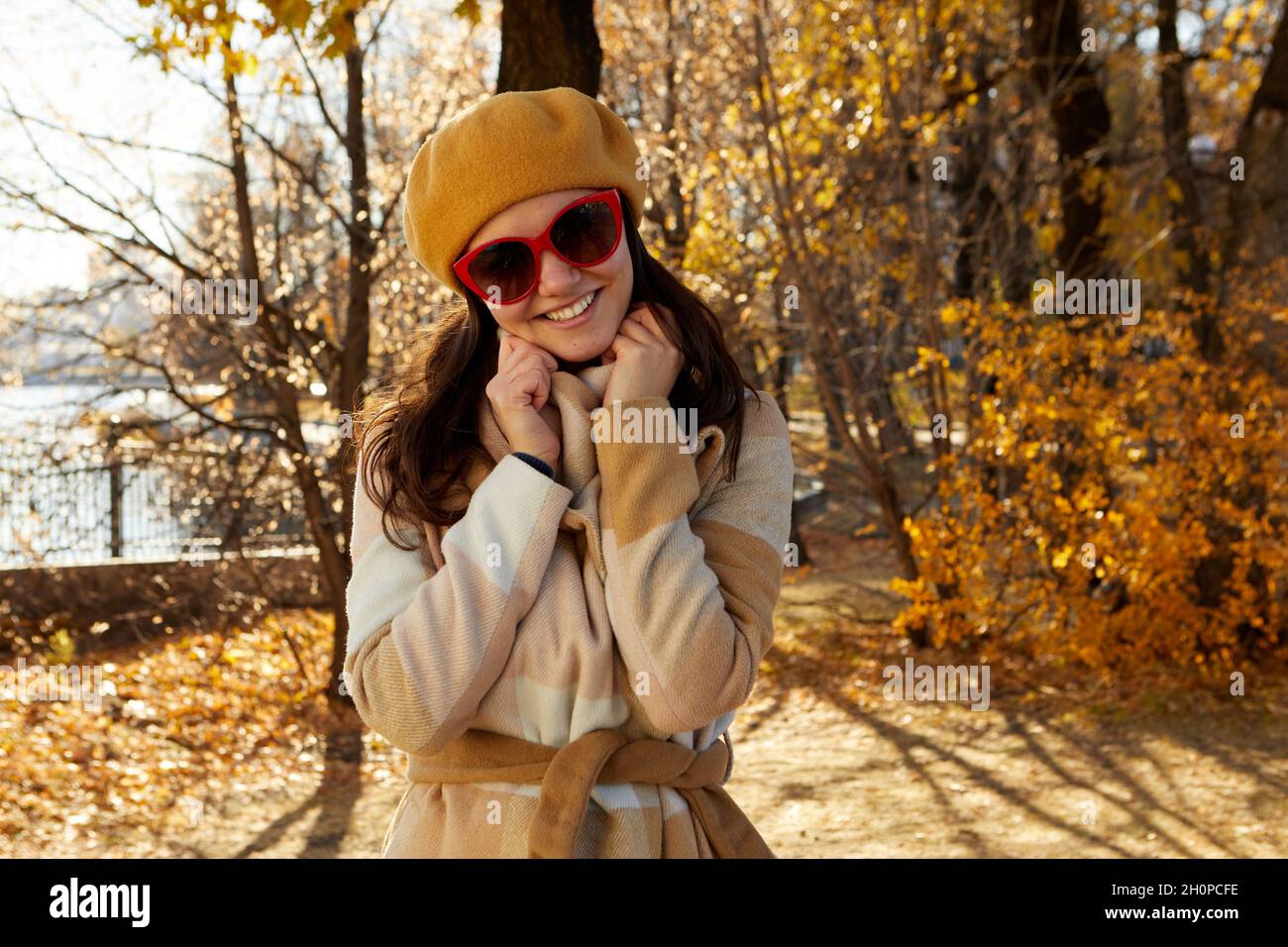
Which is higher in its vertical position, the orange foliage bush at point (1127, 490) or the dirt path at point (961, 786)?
the orange foliage bush at point (1127, 490)

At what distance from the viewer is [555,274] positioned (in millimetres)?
1982

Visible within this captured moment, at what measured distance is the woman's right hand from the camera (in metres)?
1.99

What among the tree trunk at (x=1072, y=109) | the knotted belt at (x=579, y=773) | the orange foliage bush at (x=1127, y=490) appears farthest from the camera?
the tree trunk at (x=1072, y=109)

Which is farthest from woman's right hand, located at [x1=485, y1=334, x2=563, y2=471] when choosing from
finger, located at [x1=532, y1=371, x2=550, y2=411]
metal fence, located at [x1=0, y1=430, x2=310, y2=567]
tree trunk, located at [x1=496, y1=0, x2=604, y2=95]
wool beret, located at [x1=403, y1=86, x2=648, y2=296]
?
metal fence, located at [x1=0, y1=430, x2=310, y2=567]

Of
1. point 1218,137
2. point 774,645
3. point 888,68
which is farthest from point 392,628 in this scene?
point 1218,137

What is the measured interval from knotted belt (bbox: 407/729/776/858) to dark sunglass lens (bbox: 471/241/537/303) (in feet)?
2.17

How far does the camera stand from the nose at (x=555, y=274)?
198cm

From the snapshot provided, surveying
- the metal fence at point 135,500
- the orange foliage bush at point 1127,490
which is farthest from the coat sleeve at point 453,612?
the metal fence at point 135,500

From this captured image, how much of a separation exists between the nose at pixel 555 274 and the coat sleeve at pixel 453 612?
10.2 inches

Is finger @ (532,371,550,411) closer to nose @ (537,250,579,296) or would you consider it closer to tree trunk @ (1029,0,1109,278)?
nose @ (537,250,579,296)

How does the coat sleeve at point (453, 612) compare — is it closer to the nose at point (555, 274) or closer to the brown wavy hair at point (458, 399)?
the brown wavy hair at point (458, 399)

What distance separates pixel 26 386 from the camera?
905 centimetres

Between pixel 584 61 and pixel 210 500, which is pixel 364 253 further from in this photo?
pixel 584 61

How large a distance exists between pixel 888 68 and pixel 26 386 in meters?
6.23
